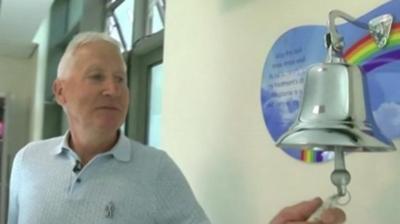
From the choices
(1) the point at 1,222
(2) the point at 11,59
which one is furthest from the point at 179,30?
(2) the point at 11,59

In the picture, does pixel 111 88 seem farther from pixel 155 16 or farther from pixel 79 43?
pixel 155 16

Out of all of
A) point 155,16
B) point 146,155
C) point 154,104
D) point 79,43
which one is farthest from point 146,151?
point 155,16

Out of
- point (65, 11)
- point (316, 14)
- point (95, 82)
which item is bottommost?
point (95, 82)

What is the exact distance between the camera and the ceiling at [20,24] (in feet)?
15.7

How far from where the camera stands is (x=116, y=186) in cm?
153

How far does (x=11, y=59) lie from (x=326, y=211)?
6.14 metres

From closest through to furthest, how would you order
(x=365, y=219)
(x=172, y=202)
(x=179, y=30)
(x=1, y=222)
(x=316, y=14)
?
(x=365, y=219), (x=316, y=14), (x=172, y=202), (x=179, y=30), (x=1, y=222)

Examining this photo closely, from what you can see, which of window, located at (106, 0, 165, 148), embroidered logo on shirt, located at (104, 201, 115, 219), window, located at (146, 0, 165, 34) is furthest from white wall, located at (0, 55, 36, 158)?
embroidered logo on shirt, located at (104, 201, 115, 219)

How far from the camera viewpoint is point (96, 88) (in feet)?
5.12

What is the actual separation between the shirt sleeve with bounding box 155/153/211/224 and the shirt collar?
13 centimetres

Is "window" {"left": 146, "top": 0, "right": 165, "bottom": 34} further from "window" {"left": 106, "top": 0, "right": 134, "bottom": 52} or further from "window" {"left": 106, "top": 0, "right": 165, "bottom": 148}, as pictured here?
"window" {"left": 106, "top": 0, "right": 134, "bottom": 52}

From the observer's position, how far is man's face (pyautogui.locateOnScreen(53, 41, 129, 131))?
1.56 metres

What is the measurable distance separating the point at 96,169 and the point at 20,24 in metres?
4.23

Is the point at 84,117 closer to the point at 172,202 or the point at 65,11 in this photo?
the point at 172,202
